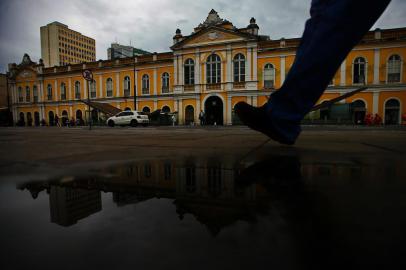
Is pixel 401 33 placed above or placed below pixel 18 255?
above

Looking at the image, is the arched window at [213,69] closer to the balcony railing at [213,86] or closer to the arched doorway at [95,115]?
the balcony railing at [213,86]

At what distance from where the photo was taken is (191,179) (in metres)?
1.33

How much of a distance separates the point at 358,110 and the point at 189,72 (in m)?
15.9

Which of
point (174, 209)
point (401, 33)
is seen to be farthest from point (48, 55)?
point (174, 209)

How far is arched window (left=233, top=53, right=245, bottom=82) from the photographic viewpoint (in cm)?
2234

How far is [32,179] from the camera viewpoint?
1325mm

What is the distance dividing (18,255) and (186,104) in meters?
24.0

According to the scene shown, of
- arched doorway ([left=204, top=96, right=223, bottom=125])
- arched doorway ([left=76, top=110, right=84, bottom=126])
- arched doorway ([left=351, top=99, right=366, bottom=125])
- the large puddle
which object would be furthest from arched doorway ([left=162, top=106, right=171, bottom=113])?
the large puddle

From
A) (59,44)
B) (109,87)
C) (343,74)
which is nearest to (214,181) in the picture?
(343,74)

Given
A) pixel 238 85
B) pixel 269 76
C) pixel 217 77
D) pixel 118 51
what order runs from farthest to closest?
1. pixel 118 51
2. pixel 217 77
3. pixel 238 85
4. pixel 269 76

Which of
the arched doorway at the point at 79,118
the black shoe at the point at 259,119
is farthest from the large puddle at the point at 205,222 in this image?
the arched doorway at the point at 79,118

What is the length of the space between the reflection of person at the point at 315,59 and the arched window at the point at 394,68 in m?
23.0

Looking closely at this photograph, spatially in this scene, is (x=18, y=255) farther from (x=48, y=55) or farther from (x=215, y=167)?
(x=48, y=55)

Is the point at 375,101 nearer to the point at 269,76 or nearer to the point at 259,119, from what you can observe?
the point at 269,76
